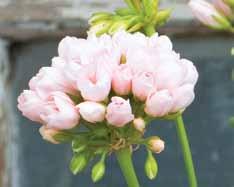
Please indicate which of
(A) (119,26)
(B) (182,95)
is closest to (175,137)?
(A) (119,26)

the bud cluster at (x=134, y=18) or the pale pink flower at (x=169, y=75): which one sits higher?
the bud cluster at (x=134, y=18)

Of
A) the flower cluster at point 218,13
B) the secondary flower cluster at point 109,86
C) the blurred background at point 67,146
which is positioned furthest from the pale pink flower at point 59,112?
the blurred background at point 67,146

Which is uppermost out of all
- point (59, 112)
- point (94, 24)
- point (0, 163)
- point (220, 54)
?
point (220, 54)

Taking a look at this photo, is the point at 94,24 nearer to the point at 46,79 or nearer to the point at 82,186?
the point at 46,79

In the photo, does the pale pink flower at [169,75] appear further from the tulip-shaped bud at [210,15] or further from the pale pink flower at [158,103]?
the tulip-shaped bud at [210,15]

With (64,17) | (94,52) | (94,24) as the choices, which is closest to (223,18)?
(94,24)

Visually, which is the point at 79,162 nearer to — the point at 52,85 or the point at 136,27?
the point at 52,85
